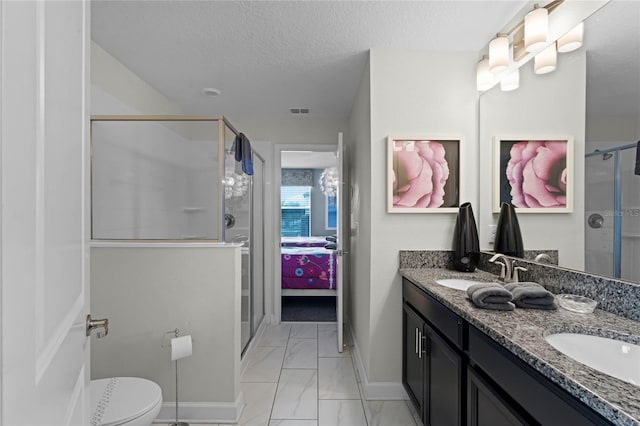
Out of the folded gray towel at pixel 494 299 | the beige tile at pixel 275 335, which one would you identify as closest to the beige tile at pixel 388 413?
the folded gray towel at pixel 494 299

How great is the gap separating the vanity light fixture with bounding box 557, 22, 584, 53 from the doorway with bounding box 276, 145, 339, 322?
2.48 m

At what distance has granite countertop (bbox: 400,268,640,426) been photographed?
704mm

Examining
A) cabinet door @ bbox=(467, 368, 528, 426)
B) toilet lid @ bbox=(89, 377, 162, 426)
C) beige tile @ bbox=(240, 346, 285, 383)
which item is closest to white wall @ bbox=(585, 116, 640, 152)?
cabinet door @ bbox=(467, 368, 528, 426)

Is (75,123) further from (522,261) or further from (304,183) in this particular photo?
(304,183)

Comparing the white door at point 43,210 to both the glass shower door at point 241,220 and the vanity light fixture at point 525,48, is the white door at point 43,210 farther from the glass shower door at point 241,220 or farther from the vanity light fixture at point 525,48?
the vanity light fixture at point 525,48

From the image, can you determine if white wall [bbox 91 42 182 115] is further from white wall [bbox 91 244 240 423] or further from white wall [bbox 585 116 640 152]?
white wall [bbox 585 116 640 152]

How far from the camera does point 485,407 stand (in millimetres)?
1190

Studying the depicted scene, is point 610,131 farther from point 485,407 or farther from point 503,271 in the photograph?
point 485,407

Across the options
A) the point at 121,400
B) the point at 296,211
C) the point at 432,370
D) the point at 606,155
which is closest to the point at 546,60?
the point at 606,155

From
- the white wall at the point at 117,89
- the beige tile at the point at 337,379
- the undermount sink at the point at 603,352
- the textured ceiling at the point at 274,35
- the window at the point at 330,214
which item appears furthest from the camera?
the window at the point at 330,214

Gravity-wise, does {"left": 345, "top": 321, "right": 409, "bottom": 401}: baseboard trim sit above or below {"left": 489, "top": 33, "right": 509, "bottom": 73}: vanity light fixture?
below

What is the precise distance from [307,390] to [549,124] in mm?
2286

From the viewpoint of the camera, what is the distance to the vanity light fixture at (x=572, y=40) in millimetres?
1484

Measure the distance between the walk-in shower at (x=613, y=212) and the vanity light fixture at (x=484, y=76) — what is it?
3.10 feet
